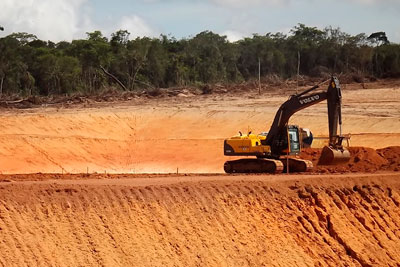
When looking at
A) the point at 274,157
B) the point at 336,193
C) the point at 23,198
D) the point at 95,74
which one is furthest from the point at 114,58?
the point at 23,198

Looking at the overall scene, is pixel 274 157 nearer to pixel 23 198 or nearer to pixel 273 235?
pixel 273 235

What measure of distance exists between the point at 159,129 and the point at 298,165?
1717 centimetres

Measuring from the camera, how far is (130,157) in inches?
1581

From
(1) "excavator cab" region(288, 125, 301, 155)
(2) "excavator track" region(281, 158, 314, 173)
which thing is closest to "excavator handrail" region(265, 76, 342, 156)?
(1) "excavator cab" region(288, 125, 301, 155)

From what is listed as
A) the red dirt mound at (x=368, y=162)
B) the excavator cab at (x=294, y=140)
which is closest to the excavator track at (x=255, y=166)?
the excavator cab at (x=294, y=140)

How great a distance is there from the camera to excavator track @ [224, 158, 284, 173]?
2742cm

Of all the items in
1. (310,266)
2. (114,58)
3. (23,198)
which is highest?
(114,58)

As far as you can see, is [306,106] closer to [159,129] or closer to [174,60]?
[159,129]

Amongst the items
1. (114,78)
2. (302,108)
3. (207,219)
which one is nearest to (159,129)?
(114,78)

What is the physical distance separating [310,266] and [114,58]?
41587 millimetres

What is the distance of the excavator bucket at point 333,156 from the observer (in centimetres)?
2609

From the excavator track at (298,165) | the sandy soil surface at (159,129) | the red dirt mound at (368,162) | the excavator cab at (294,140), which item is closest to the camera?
the excavator cab at (294,140)

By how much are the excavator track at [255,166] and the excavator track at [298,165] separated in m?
0.62

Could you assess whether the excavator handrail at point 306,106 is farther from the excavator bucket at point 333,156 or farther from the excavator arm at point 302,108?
the excavator bucket at point 333,156
